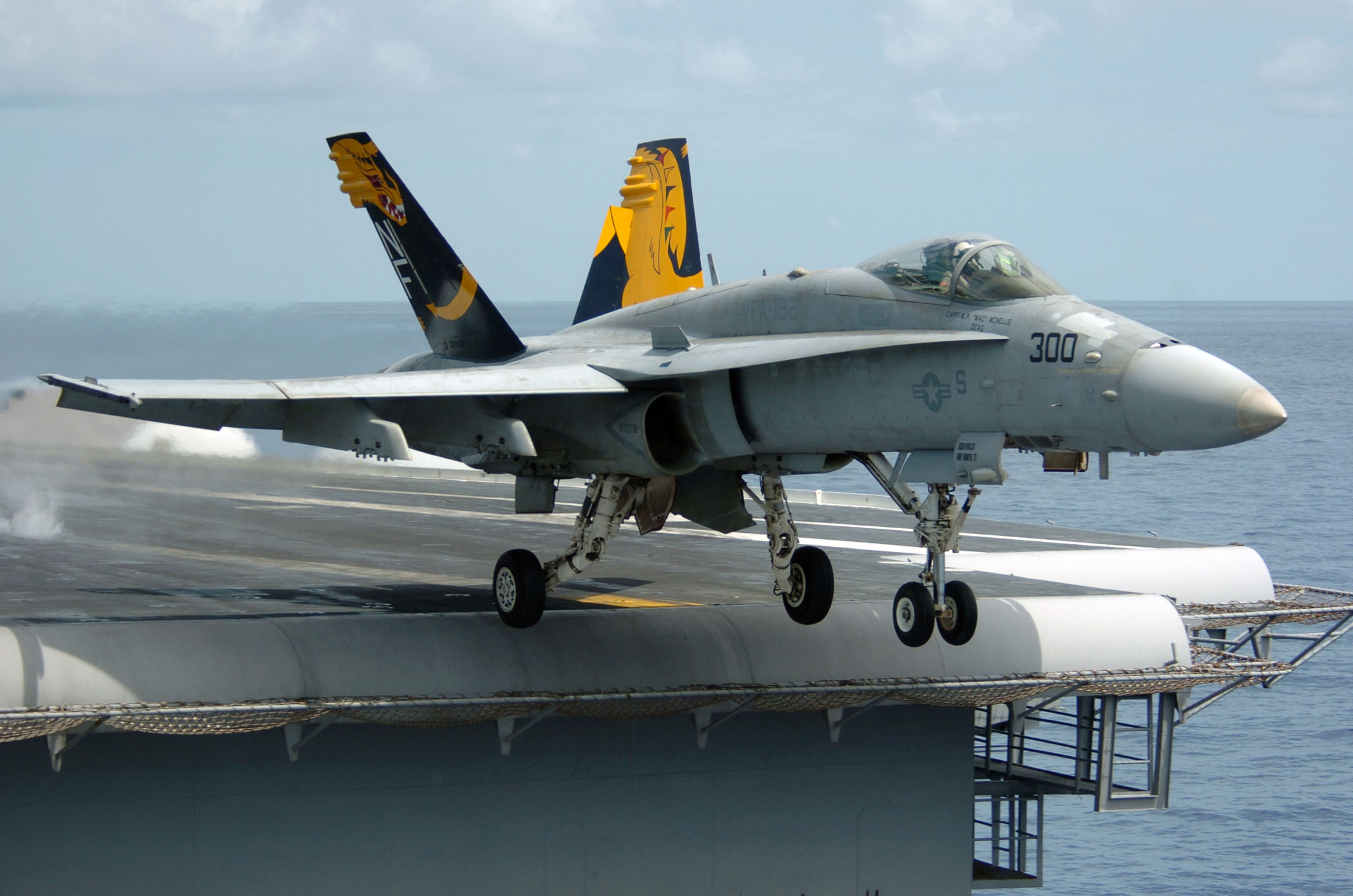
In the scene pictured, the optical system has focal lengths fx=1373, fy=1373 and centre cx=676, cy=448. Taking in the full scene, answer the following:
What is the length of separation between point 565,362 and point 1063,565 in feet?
39.0

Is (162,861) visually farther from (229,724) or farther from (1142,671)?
(1142,671)

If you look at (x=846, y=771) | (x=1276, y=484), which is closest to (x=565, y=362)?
(x=846, y=771)

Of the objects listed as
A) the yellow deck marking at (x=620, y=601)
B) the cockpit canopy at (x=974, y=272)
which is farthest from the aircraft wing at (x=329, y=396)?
the yellow deck marking at (x=620, y=601)

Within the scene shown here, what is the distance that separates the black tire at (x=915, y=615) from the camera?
1266 cm

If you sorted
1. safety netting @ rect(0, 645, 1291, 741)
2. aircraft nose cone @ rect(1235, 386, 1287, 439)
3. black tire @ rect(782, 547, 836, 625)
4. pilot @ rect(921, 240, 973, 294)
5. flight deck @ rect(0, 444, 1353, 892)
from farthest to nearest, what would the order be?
black tire @ rect(782, 547, 836, 625)
flight deck @ rect(0, 444, 1353, 892)
safety netting @ rect(0, 645, 1291, 741)
pilot @ rect(921, 240, 973, 294)
aircraft nose cone @ rect(1235, 386, 1287, 439)

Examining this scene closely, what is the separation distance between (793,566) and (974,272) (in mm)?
4539

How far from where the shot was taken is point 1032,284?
12383mm

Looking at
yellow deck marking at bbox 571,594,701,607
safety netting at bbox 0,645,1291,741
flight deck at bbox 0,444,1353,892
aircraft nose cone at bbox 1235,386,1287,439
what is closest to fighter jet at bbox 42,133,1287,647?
aircraft nose cone at bbox 1235,386,1287,439

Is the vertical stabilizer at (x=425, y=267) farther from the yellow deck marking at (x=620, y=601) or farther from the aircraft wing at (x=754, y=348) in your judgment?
the yellow deck marking at (x=620, y=601)

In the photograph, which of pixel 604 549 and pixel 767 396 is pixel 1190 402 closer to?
pixel 767 396

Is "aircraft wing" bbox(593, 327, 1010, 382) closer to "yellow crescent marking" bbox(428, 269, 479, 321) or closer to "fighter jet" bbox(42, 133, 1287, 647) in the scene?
"fighter jet" bbox(42, 133, 1287, 647)

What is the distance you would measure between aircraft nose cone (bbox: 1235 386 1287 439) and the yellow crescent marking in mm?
9772

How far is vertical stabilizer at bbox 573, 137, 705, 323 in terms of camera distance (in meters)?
21.1

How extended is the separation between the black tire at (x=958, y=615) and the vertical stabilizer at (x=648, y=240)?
9576 millimetres
